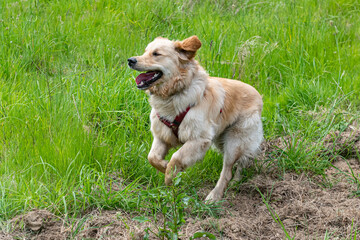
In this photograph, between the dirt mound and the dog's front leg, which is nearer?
the dirt mound

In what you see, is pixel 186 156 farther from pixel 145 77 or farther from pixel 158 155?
pixel 145 77

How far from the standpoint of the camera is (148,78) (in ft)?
14.7

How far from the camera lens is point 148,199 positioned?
424cm

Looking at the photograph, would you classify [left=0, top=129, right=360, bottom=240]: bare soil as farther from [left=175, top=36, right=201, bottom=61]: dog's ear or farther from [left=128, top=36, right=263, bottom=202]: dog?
→ [left=175, top=36, right=201, bottom=61]: dog's ear

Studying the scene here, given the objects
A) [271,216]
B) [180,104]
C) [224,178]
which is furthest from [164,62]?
[271,216]

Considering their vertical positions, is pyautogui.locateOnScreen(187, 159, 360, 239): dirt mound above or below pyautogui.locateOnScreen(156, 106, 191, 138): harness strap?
below

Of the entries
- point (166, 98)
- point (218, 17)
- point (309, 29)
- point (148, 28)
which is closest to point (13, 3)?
point (148, 28)

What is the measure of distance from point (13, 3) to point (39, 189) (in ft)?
14.0

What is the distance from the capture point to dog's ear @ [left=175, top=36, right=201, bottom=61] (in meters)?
4.56

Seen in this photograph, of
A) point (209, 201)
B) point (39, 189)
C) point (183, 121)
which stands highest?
point (183, 121)

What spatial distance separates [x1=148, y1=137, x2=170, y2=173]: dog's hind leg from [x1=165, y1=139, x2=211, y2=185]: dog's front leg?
0.11 m

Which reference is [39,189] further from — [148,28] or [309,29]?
[309,29]

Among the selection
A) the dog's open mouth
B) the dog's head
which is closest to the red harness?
the dog's head

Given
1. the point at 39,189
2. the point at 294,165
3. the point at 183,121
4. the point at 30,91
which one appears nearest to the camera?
the point at 39,189
